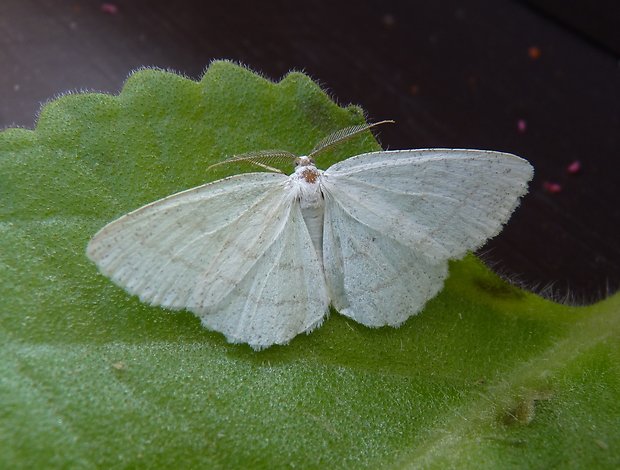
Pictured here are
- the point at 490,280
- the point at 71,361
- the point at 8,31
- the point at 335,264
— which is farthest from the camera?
the point at 8,31

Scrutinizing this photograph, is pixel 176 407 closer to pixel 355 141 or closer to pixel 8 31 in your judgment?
pixel 355 141

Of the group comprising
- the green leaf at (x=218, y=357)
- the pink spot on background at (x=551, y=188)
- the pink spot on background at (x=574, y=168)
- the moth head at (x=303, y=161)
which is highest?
the pink spot on background at (x=574, y=168)

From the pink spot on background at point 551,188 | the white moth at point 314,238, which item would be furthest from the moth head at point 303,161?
the pink spot on background at point 551,188

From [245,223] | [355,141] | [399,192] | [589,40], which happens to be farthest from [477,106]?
[245,223]

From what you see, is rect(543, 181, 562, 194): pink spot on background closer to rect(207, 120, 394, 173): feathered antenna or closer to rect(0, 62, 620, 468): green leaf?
rect(0, 62, 620, 468): green leaf

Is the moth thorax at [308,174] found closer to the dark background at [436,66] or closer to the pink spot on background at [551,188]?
the dark background at [436,66]
